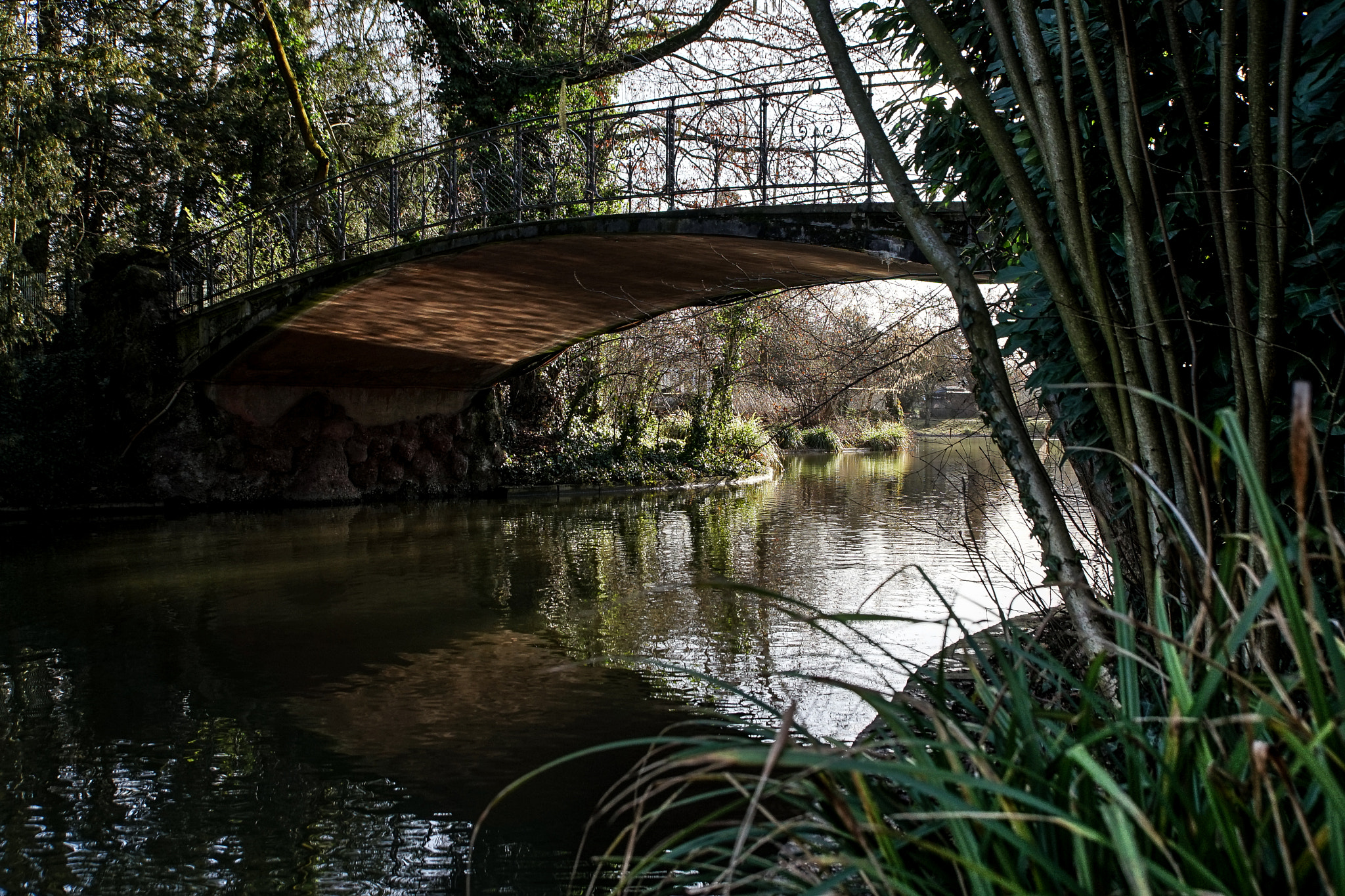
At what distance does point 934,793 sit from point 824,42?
69.8 inches

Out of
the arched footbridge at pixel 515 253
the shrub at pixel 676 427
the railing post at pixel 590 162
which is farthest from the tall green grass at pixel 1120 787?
Result: the shrub at pixel 676 427

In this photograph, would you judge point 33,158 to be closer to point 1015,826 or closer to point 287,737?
point 287,737

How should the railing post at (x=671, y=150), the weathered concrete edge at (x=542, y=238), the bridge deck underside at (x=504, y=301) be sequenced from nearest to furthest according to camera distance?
1. the weathered concrete edge at (x=542, y=238)
2. the railing post at (x=671, y=150)
3. the bridge deck underside at (x=504, y=301)

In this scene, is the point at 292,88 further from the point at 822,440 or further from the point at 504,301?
the point at 822,440

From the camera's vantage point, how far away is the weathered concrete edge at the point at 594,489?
14938 mm

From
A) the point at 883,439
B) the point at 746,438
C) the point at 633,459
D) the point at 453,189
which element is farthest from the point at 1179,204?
the point at 883,439

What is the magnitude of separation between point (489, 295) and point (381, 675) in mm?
6208

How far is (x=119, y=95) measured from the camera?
14.0 metres

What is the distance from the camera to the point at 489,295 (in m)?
10.6

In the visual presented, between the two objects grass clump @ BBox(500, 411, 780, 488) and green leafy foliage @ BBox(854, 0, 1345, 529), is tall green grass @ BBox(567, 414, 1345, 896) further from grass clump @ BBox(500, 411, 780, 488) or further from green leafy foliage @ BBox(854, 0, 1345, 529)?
grass clump @ BBox(500, 411, 780, 488)

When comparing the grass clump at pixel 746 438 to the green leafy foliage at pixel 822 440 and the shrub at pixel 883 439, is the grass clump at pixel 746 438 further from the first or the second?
the shrub at pixel 883 439

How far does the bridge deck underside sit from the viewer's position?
7777mm

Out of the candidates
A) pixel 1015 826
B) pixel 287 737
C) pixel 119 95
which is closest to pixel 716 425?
pixel 119 95

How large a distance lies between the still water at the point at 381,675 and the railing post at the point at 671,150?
2.74 m
